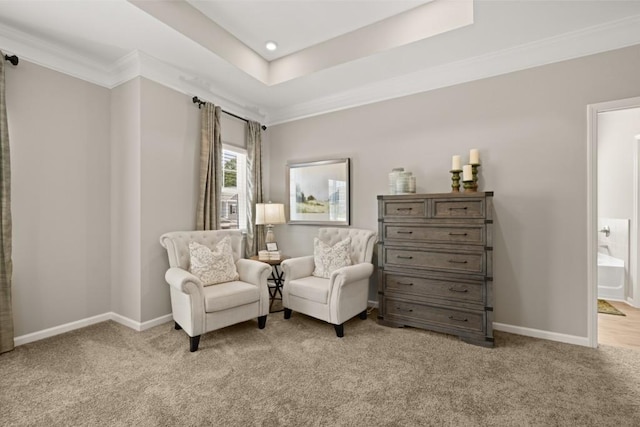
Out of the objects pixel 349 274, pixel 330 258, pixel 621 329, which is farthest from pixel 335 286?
pixel 621 329

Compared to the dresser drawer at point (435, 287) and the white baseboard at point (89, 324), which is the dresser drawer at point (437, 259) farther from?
the white baseboard at point (89, 324)

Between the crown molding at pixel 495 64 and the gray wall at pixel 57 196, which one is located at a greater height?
the crown molding at pixel 495 64

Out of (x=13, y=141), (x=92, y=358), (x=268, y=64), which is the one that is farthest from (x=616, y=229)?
(x=13, y=141)

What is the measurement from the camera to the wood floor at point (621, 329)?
2.83m

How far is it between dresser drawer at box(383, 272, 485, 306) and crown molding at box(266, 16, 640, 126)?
208 centimetres

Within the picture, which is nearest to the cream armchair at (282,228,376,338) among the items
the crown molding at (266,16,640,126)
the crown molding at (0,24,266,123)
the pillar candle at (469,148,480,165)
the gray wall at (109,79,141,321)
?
the pillar candle at (469,148,480,165)

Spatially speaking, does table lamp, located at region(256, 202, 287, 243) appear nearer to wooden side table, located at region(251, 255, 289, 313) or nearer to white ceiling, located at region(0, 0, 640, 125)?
wooden side table, located at region(251, 255, 289, 313)

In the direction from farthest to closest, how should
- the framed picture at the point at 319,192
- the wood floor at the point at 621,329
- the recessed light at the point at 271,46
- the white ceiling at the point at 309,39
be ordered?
the framed picture at the point at 319,192
the recessed light at the point at 271,46
the wood floor at the point at 621,329
the white ceiling at the point at 309,39

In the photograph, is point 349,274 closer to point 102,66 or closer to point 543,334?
point 543,334

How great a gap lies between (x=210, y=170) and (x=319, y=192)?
1.43m

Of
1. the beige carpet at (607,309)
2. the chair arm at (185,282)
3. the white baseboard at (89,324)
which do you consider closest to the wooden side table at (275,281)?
the chair arm at (185,282)

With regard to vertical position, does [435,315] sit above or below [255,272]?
below

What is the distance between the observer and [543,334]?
2.89m

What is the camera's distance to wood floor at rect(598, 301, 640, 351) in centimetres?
283
